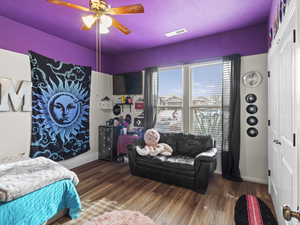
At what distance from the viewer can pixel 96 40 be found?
3.58 metres

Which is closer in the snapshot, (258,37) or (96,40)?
(258,37)

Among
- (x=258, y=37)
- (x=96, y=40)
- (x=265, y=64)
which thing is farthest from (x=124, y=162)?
(x=258, y=37)

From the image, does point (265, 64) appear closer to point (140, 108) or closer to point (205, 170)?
point (205, 170)

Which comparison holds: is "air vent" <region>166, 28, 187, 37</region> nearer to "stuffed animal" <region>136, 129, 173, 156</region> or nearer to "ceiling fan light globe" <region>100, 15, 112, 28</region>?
"ceiling fan light globe" <region>100, 15, 112, 28</region>

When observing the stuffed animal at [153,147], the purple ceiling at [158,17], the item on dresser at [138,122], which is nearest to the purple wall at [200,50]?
the purple ceiling at [158,17]

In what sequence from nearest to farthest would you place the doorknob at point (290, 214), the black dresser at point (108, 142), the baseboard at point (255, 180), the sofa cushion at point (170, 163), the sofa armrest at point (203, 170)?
the doorknob at point (290, 214)
the sofa armrest at point (203, 170)
the sofa cushion at point (170, 163)
the baseboard at point (255, 180)
the black dresser at point (108, 142)

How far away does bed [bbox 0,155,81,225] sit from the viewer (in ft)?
4.77

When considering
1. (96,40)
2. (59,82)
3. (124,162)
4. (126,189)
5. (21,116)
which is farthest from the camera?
(124,162)

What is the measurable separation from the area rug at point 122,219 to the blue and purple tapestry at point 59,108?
200 cm

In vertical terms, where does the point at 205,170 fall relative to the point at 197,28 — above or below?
below

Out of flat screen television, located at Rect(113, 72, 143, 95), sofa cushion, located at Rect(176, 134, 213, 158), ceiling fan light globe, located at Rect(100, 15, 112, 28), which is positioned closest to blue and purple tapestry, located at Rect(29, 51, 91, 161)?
flat screen television, located at Rect(113, 72, 143, 95)

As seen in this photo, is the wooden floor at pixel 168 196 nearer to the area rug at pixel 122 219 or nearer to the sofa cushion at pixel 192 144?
the area rug at pixel 122 219

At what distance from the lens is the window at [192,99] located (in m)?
3.35

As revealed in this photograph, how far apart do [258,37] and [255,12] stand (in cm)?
54
